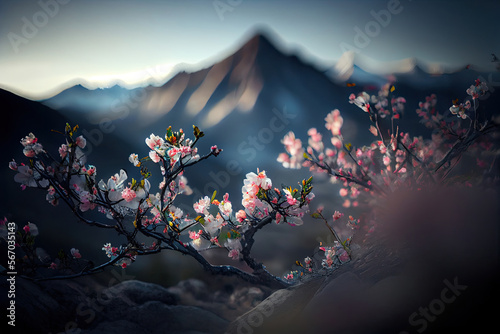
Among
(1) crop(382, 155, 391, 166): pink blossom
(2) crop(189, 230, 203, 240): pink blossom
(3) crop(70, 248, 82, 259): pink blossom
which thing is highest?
(3) crop(70, 248, 82, 259): pink blossom

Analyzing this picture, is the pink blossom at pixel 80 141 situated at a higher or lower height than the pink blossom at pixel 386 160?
higher

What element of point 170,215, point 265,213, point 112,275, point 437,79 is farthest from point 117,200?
point 437,79

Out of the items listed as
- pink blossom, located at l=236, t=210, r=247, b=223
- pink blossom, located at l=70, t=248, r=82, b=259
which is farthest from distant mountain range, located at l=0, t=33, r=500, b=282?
pink blossom, located at l=236, t=210, r=247, b=223

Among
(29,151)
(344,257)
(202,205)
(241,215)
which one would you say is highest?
(29,151)

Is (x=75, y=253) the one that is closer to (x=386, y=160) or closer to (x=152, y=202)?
(x=152, y=202)

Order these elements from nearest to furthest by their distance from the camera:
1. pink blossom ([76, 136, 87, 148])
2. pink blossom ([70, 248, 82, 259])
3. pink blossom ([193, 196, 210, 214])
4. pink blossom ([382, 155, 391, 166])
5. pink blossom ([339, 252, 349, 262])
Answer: pink blossom ([76, 136, 87, 148])
pink blossom ([193, 196, 210, 214])
pink blossom ([70, 248, 82, 259])
pink blossom ([339, 252, 349, 262])
pink blossom ([382, 155, 391, 166])

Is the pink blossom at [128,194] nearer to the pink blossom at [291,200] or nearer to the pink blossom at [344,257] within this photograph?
the pink blossom at [291,200]

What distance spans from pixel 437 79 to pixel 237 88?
13.3ft

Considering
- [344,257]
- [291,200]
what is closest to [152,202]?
[291,200]

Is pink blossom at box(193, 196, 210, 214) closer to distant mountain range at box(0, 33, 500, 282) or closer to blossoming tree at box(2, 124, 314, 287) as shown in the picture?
blossoming tree at box(2, 124, 314, 287)

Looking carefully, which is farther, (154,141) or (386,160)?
(386,160)

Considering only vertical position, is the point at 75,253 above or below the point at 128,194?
above

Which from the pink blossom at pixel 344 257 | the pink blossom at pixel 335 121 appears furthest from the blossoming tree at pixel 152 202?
the pink blossom at pixel 335 121

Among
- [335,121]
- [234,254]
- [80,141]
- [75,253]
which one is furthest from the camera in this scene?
[335,121]
